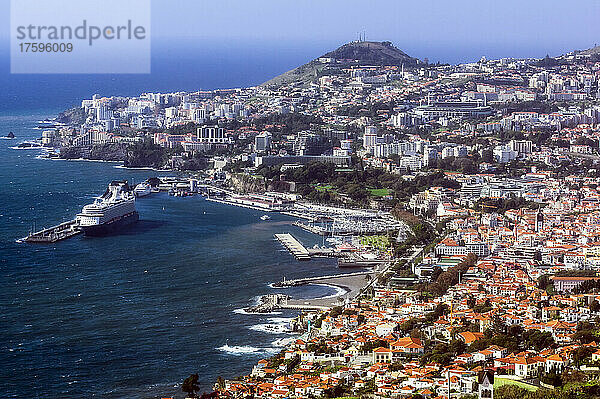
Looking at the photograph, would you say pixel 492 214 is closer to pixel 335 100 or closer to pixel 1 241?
pixel 1 241

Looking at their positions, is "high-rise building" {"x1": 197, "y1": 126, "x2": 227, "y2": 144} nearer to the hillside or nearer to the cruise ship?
the cruise ship

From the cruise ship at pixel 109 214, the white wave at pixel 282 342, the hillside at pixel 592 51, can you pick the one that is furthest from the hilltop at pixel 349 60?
the white wave at pixel 282 342

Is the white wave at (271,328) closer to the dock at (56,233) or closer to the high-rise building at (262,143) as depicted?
the dock at (56,233)

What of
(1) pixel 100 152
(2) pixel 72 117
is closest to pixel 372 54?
(2) pixel 72 117

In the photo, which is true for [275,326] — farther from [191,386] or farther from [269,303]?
[191,386]

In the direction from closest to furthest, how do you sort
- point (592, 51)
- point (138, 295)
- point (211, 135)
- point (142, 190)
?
point (138, 295), point (142, 190), point (211, 135), point (592, 51)

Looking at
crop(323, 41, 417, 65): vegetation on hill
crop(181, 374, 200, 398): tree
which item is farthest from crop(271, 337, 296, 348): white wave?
crop(323, 41, 417, 65): vegetation on hill
